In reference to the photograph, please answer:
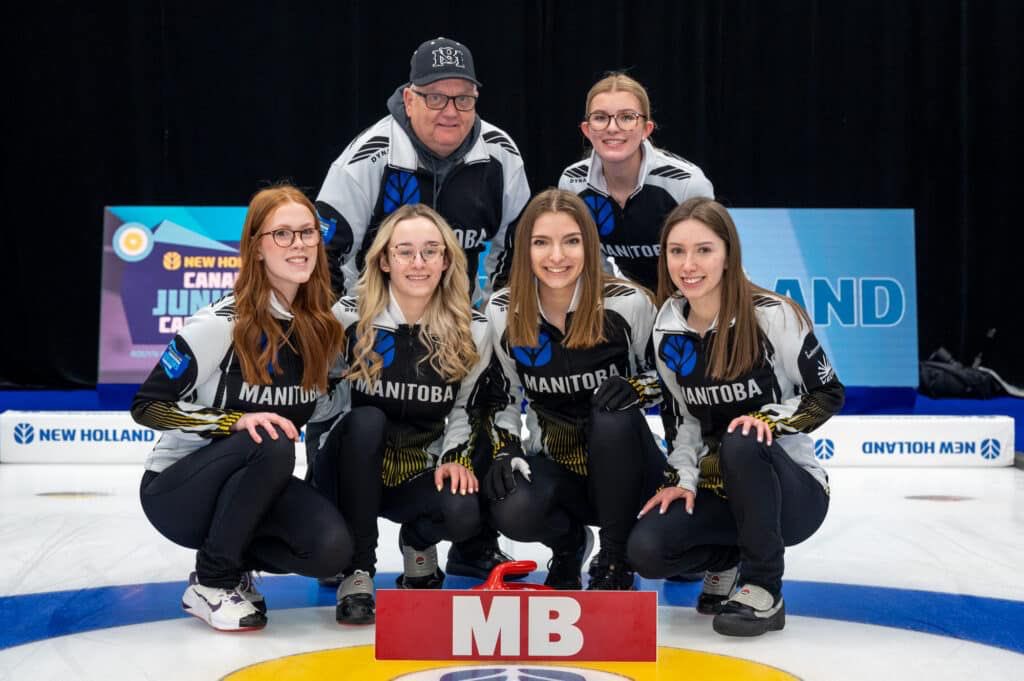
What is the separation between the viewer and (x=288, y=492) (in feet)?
8.67

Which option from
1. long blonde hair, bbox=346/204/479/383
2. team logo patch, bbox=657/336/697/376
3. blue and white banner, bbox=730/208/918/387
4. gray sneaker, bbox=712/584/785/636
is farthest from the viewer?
blue and white banner, bbox=730/208/918/387


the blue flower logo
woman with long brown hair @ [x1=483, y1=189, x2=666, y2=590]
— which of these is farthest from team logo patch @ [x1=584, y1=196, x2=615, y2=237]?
the blue flower logo

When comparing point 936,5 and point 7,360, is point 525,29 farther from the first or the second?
point 7,360

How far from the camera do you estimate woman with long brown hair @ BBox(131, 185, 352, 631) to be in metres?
2.52

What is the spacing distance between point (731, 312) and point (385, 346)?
76 centimetres

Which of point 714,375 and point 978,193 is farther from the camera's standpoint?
point 978,193

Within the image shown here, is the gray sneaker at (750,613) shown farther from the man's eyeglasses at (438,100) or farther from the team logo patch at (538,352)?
the man's eyeglasses at (438,100)

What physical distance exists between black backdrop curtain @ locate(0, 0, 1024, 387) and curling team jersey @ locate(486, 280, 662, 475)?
12.3 feet

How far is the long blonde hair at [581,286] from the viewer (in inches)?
111

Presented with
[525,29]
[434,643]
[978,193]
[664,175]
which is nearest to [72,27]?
[525,29]

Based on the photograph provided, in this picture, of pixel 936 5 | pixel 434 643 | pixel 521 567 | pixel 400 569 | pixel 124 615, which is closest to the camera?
pixel 434 643

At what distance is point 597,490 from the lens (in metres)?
2.72

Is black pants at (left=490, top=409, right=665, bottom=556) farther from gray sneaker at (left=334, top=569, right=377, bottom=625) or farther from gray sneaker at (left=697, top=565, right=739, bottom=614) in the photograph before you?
gray sneaker at (left=334, top=569, right=377, bottom=625)

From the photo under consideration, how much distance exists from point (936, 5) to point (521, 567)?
5.15 m
